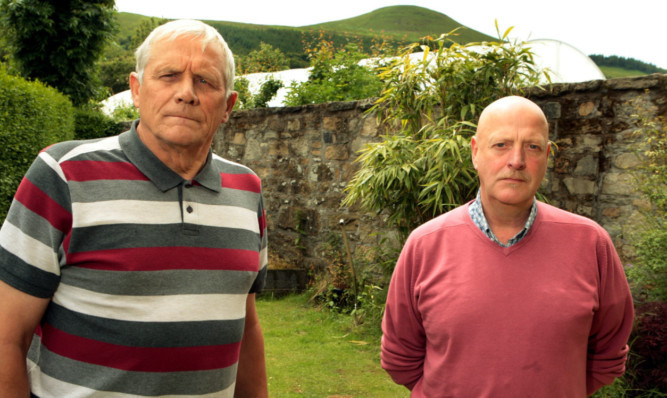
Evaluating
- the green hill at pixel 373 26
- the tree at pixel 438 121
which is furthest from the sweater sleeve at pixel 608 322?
the green hill at pixel 373 26

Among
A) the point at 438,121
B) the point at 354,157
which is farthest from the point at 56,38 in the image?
the point at 438,121

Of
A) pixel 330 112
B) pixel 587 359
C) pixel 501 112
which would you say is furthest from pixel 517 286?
pixel 330 112

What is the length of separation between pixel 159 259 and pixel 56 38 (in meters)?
12.7

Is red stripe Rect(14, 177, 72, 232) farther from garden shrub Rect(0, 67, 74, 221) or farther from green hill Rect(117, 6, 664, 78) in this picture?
green hill Rect(117, 6, 664, 78)

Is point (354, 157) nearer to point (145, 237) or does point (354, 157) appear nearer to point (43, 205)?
point (145, 237)

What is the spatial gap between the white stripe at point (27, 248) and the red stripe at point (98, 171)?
0.16 meters

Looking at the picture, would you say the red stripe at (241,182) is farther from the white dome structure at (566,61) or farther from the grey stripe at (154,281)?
the white dome structure at (566,61)

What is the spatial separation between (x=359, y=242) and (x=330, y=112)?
1.61 m

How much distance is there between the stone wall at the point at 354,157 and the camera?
161 inches

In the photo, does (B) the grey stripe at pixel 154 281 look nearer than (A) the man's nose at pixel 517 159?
Yes

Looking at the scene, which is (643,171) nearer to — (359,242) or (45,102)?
(359,242)

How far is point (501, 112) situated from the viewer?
5.58 ft

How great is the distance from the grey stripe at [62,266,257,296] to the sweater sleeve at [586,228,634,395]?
1.08 meters

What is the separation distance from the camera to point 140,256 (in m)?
1.31
